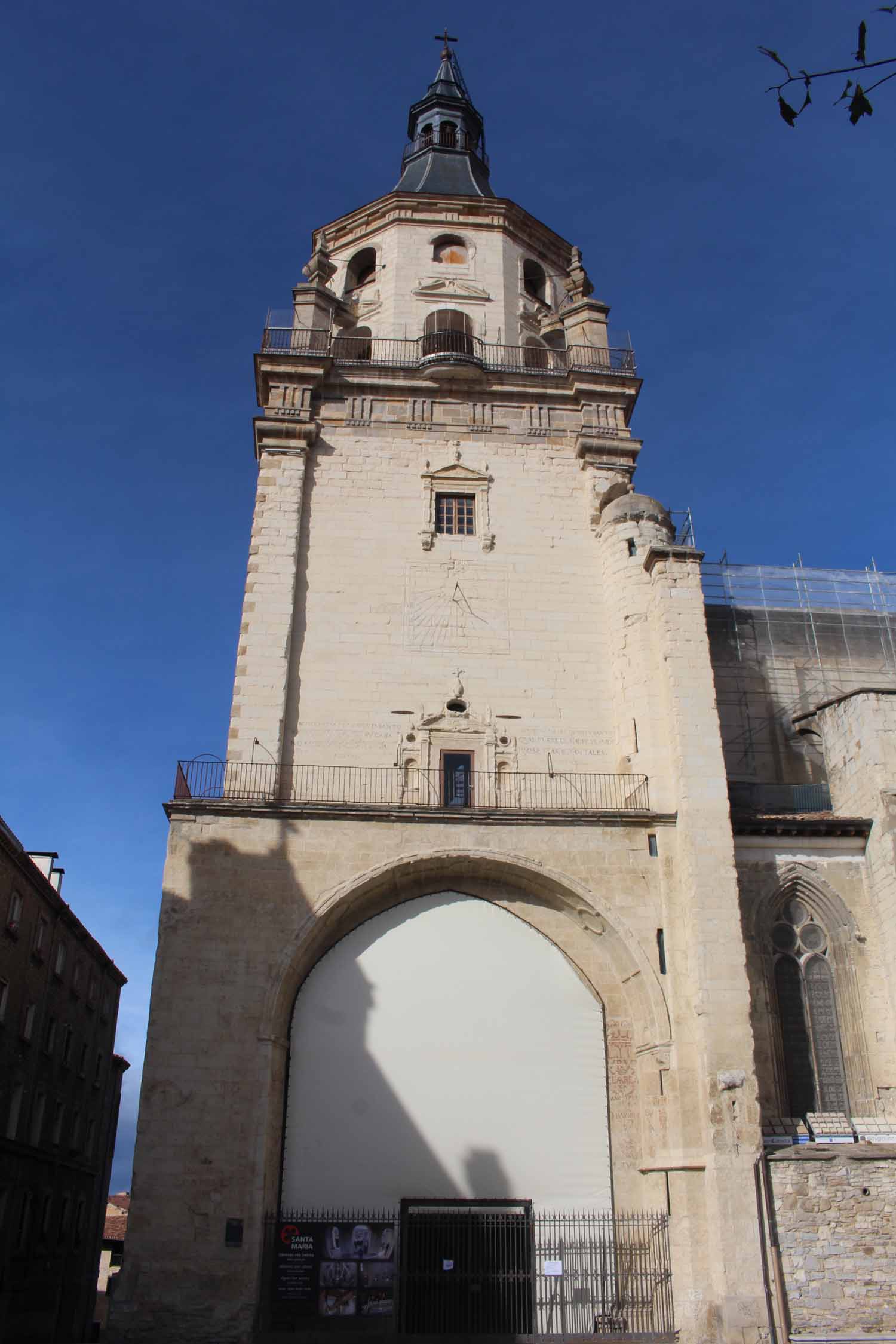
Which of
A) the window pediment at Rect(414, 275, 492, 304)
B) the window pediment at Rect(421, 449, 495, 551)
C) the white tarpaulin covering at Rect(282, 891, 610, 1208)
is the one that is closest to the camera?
the white tarpaulin covering at Rect(282, 891, 610, 1208)

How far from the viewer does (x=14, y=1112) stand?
22.4 meters

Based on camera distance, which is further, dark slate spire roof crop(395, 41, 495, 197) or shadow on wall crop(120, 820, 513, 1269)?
dark slate spire roof crop(395, 41, 495, 197)

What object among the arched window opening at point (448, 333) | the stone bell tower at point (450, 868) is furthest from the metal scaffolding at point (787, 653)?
the arched window opening at point (448, 333)

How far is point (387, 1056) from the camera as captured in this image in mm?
16531

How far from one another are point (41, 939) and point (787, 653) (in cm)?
1814

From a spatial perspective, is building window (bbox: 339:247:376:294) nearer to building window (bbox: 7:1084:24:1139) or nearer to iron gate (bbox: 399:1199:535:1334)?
building window (bbox: 7:1084:24:1139)

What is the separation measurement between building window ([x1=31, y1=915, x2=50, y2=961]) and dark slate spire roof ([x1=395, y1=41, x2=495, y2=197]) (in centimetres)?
2020

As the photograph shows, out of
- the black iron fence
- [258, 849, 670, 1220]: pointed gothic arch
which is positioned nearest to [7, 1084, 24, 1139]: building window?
[258, 849, 670, 1220]: pointed gothic arch

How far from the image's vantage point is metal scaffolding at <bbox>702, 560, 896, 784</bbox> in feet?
73.4

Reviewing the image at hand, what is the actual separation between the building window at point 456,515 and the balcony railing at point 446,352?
10.2 ft

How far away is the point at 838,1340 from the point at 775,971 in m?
Answer: 5.28

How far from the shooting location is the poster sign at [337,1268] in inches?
563

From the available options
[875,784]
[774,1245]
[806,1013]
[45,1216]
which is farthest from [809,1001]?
[45,1216]

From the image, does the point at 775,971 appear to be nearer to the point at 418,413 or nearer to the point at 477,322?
the point at 418,413
